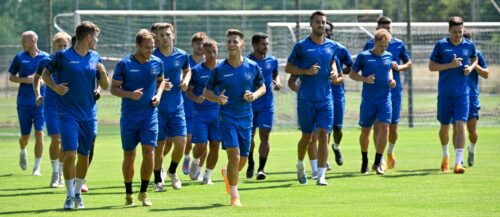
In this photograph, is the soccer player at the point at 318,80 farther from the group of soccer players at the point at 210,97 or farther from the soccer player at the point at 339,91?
the soccer player at the point at 339,91

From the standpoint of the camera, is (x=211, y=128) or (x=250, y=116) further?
(x=211, y=128)

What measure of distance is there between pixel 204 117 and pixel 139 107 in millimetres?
3487

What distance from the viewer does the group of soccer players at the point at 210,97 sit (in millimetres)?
14695

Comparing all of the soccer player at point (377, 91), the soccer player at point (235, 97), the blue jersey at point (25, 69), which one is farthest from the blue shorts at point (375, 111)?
the blue jersey at point (25, 69)

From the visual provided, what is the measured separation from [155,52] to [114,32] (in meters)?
15.8

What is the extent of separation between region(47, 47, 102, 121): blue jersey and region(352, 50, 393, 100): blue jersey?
593cm

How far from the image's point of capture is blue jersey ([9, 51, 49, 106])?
20.0m

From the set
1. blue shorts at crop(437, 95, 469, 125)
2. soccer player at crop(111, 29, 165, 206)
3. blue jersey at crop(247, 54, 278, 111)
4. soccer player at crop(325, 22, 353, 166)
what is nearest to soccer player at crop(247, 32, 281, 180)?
blue jersey at crop(247, 54, 278, 111)

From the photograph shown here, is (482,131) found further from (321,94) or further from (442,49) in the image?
(321,94)

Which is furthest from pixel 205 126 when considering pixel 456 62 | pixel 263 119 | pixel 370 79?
pixel 456 62

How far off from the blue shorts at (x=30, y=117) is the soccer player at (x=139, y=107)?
18.2 ft

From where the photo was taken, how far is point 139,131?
14.9 metres

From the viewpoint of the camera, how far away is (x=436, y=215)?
43.5 feet

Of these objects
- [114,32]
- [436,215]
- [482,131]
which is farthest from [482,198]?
[114,32]
